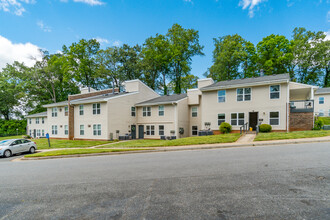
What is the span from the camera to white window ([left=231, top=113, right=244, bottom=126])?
63.2 ft

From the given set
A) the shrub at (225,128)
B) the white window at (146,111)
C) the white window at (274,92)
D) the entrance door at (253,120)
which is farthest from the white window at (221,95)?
the white window at (146,111)

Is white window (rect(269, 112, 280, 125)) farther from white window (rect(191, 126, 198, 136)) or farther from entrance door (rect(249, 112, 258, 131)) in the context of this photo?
white window (rect(191, 126, 198, 136))

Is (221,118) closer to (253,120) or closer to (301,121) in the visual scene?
(253,120)

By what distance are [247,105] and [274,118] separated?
285 cm

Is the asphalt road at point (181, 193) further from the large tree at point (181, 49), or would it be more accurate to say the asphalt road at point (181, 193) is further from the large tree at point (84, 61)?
the large tree at point (84, 61)

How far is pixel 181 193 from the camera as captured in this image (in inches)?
172

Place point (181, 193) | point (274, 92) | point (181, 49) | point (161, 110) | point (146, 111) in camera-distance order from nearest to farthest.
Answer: point (181, 193), point (274, 92), point (161, 110), point (146, 111), point (181, 49)

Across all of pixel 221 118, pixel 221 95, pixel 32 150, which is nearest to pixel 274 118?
pixel 221 118

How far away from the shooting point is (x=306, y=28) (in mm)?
38969

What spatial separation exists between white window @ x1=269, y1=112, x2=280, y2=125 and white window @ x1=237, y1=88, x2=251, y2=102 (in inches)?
108

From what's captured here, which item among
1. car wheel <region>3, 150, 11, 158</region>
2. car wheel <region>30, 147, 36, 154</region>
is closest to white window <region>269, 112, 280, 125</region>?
car wheel <region>30, 147, 36, 154</region>

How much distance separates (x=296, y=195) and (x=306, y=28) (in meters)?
49.5

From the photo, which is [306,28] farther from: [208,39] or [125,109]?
[125,109]

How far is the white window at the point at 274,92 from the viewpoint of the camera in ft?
58.3
